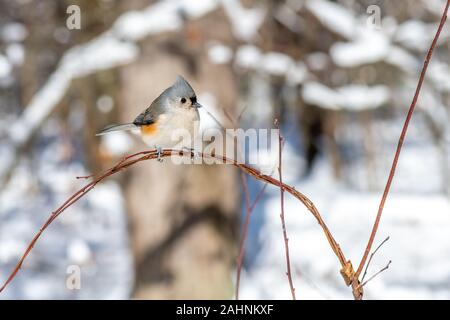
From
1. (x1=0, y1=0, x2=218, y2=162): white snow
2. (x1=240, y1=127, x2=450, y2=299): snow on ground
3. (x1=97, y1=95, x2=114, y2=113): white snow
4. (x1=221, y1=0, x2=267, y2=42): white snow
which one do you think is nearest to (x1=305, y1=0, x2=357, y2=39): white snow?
(x1=221, y1=0, x2=267, y2=42): white snow

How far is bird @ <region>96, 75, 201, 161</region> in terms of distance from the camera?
0.73m

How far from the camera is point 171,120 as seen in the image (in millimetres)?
812

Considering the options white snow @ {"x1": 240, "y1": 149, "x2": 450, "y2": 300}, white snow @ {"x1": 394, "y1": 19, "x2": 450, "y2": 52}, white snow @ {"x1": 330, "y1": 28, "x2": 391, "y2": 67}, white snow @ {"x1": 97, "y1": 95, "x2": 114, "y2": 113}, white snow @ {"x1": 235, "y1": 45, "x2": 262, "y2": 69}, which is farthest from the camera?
white snow @ {"x1": 97, "y1": 95, "x2": 114, "y2": 113}

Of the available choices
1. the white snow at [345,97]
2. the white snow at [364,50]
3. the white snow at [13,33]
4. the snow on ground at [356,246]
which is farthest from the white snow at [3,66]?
the white snow at [13,33]

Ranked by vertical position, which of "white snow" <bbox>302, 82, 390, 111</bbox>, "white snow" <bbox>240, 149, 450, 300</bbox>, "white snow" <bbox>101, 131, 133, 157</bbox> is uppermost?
"white snow" <bbox>302, 82, 390, 111</bbox>

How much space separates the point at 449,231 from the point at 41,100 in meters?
3.69

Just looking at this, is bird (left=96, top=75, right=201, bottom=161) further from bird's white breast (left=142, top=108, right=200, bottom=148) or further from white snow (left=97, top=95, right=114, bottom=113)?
white snow (left=97, top=95, right=114, bottom=113)

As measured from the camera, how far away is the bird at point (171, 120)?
2.38ft

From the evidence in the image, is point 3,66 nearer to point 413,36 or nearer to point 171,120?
point 171,120

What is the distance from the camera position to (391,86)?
592 cm

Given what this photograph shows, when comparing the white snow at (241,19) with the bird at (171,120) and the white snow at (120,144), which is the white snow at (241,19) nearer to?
the white snow at (120,144)

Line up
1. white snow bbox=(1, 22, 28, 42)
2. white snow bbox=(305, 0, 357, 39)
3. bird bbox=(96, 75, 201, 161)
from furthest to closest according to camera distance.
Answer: white snow bbox=(1, 22, 28, 42), white snow bbox=(305, 0, 357, 39), bird bbox=(96, 75, 201, 161)

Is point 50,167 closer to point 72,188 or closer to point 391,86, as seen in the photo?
point 72,188
